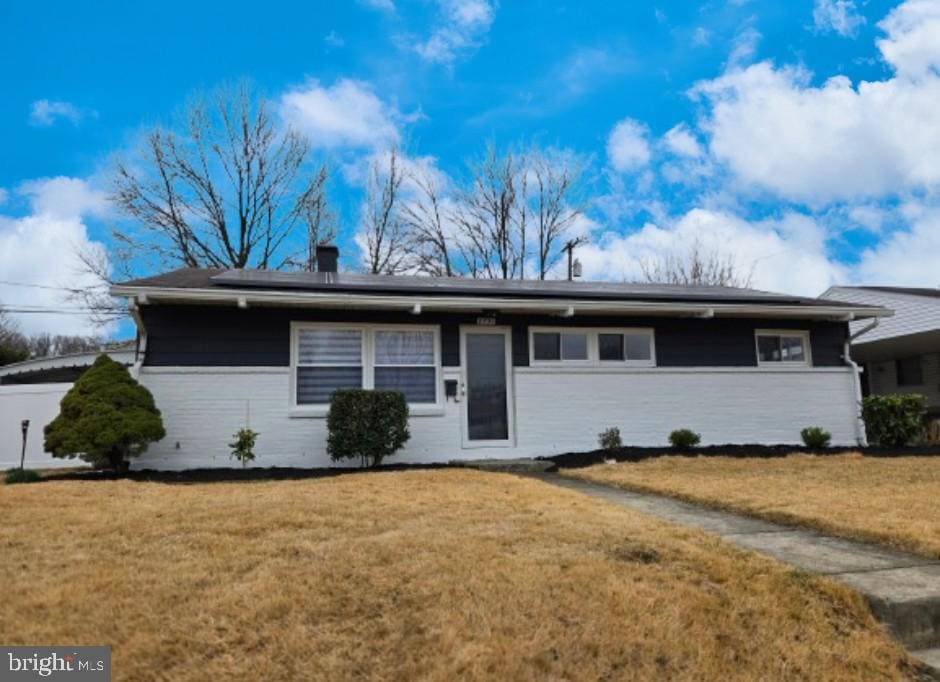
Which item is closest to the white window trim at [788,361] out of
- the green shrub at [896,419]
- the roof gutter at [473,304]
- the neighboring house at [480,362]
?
the neighboring house at [480,362]

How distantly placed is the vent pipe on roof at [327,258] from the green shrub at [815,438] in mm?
10096

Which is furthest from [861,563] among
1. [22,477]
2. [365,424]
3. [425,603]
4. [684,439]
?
[22,477]

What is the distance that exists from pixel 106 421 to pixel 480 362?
224 inches

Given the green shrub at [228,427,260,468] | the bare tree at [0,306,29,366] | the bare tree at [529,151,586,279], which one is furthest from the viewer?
the bare tree at [0,306,29,366]

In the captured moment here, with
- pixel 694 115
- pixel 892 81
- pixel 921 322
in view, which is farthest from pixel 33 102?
pixel 921 322

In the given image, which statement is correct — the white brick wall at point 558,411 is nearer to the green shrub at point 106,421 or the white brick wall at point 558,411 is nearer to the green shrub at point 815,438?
the green shrub at point 815,438

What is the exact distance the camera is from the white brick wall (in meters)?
9.81

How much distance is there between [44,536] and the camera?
454cm

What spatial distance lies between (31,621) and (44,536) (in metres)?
1.78

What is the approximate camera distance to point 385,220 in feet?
89.7

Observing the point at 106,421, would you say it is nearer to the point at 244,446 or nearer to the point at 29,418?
the point at 244,446

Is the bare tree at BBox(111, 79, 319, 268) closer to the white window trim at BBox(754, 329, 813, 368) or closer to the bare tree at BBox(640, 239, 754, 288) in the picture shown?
the bare tree at BBox(640, 239, 754, 288)

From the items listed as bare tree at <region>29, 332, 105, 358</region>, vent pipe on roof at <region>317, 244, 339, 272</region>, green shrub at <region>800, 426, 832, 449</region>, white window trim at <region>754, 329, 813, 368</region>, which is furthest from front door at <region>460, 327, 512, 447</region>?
bare tree at <region>29, 332, 105, 358</region>

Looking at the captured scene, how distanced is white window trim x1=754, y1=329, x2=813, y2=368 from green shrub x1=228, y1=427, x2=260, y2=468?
9.30m
